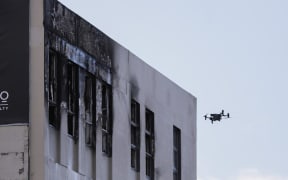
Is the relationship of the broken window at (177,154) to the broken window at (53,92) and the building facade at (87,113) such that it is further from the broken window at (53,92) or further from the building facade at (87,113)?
the broken window at (53,92)

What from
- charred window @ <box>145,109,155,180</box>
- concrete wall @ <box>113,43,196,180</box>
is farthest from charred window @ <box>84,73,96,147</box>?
charred window @ <box>145,109,155,180</box>

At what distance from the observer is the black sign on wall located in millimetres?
52406

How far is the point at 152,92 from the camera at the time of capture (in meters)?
63.8

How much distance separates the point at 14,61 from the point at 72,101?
3118 mm

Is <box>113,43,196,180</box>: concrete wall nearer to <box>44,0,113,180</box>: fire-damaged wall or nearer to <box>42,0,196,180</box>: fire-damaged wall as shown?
<box>42,0,196,180</box>: fire-damaged wall

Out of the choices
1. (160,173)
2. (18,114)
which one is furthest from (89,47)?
(160,173)

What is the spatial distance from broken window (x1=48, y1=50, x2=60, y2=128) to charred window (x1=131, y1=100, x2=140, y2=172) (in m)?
8.10

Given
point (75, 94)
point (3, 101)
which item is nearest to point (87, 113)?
point (75, 94)

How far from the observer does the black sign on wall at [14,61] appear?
52.4m

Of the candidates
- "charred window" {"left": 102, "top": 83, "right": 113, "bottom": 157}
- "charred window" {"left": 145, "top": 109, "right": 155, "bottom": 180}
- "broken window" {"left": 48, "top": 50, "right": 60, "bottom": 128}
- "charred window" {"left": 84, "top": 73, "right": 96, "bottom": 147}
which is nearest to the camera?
"broken window" {"left": 48, "top": 50, "right": 60, "bottom": 128}

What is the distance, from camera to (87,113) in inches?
2218

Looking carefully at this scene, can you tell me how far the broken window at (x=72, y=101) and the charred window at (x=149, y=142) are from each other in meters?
8.50

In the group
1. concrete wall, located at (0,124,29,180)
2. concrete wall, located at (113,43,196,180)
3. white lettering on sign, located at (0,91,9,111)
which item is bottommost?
concrete wall, located at (0,124,29,180)

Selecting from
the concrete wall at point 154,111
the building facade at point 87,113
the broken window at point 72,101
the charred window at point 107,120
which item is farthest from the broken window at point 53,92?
the concrete wall at point 154,111
